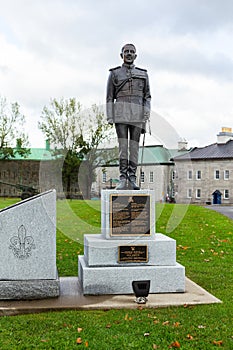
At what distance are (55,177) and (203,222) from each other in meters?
8.19

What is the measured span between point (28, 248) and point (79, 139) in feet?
66.9

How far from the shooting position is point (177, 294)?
7785 mm

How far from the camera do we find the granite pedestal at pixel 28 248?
7359 millimetres

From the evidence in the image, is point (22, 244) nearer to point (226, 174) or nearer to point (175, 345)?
point (175, 345)

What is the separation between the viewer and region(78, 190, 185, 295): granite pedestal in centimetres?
779

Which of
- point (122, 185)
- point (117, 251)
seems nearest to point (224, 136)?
point (122, 185)

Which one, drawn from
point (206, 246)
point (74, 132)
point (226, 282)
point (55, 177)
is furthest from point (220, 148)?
point (226, 282)

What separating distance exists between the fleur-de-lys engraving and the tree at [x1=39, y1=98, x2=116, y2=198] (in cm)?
509

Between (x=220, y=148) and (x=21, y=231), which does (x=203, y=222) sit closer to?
(x=21, y=231)

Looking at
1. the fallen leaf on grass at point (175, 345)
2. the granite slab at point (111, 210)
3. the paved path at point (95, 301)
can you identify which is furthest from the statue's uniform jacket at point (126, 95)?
the fallen leaf on grass at point (175, 345)

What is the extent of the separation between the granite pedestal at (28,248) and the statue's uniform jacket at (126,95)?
6.46 ft

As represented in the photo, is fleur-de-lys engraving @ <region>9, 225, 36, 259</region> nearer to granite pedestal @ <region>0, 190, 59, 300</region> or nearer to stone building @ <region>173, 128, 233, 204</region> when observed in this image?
granite pedestal @ <region>0, 190, 59, 300</region>

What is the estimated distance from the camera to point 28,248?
24.4 ft

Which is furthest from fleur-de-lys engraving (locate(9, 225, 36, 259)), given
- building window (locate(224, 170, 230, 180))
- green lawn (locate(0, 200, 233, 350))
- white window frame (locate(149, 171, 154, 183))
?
building window (locate(224, 170, 230, 180))
